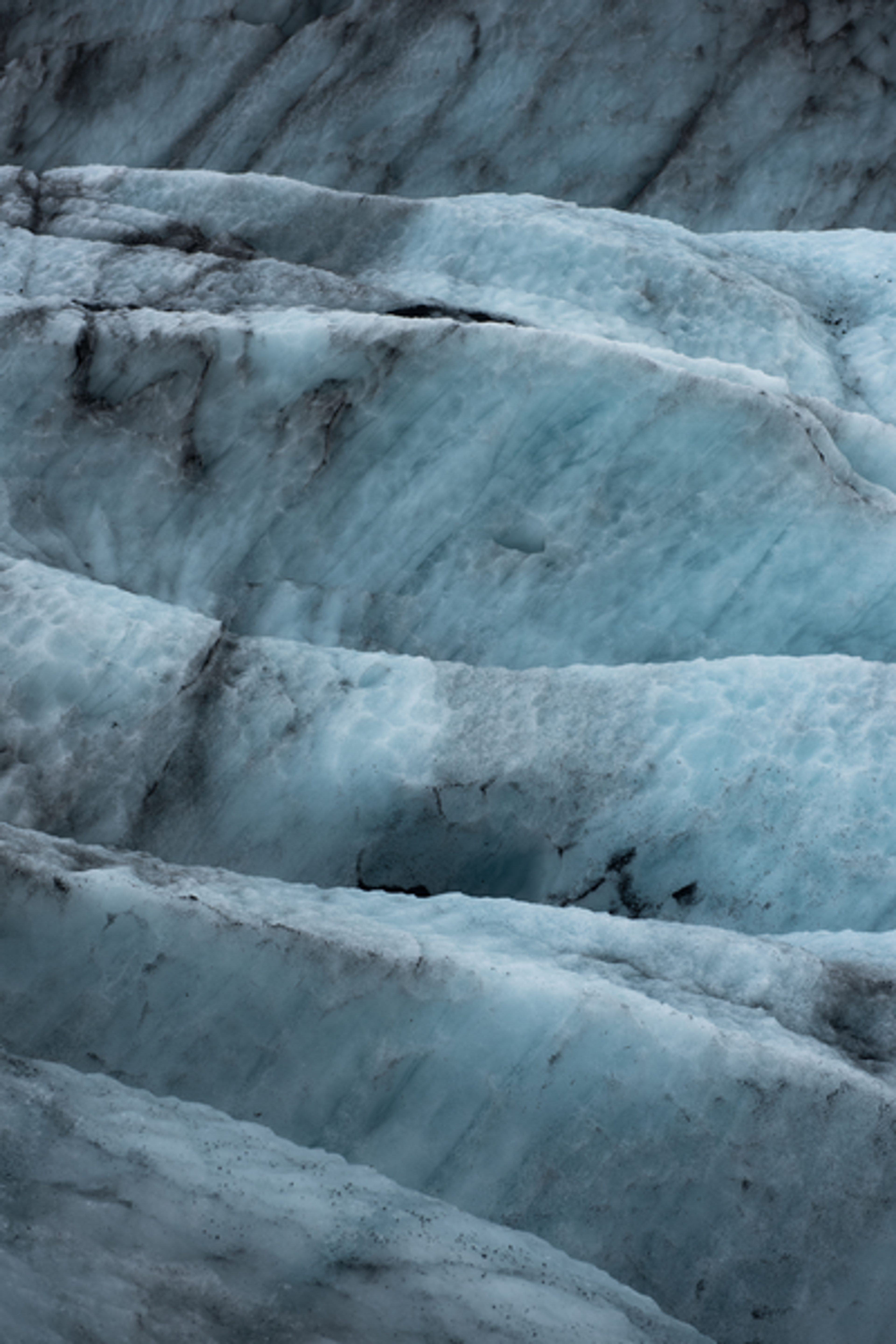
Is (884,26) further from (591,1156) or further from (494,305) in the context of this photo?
(591,1156)

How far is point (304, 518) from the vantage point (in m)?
5.40

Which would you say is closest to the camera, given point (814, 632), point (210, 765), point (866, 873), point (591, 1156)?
point (591, 1156)

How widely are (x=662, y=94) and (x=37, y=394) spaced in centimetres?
574

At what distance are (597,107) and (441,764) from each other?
6.38 metres

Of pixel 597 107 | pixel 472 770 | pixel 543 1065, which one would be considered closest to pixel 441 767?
pixel 472 770

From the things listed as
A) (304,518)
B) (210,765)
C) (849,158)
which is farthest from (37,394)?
(849,158)

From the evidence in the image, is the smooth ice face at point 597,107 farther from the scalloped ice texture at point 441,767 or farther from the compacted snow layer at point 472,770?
the compacted snow layer at point 472,770

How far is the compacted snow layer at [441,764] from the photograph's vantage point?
10.5ft

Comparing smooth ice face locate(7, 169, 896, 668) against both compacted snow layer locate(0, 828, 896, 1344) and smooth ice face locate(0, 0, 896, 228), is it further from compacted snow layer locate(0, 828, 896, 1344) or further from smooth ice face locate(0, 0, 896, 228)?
smooth ice face locate(0, 0, 896, 228)

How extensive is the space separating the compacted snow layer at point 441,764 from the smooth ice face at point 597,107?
6.88ft

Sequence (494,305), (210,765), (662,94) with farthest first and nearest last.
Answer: (662,94) → (494,305) → (210,765)

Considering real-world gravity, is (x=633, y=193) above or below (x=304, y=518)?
above

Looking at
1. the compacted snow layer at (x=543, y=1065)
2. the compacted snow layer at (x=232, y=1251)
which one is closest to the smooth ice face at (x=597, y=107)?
the compacted snow layer at (x=543, y=1065)

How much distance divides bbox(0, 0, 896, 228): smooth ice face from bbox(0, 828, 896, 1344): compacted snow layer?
6876 millimetres
